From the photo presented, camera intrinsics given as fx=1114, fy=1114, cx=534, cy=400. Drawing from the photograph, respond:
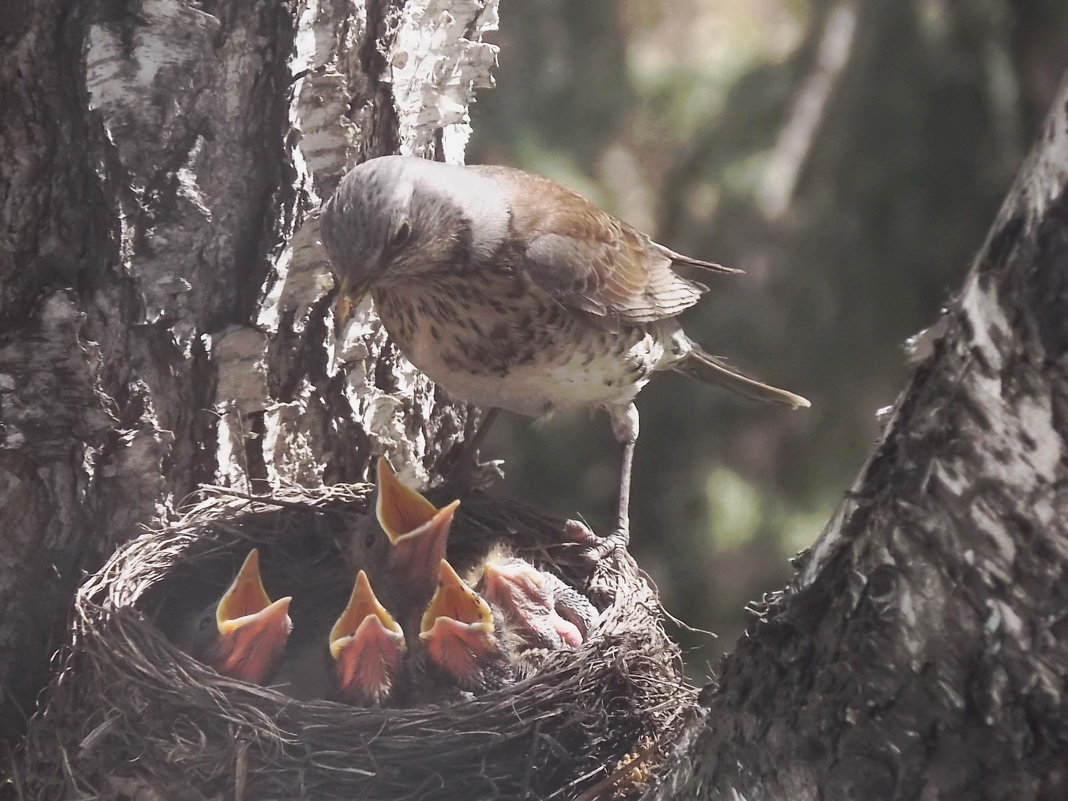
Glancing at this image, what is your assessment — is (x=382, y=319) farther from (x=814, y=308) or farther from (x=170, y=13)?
(x=814, y=308)

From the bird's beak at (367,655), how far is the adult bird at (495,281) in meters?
0.52

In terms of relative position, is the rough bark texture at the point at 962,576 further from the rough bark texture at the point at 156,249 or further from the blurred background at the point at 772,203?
the blurred background at the point at 772,203

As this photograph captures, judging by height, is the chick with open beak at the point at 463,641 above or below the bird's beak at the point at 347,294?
below

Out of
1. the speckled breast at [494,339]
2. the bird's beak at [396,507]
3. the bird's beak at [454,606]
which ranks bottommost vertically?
the bird's beak at [454,606]

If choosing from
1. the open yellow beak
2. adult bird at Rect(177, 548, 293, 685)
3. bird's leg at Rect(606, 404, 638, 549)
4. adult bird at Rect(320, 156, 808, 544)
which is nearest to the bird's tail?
bird's leg at Rect(606, 404, 638, 549)

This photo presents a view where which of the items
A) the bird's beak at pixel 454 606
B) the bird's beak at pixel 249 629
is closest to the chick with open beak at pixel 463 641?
the bird's beak at pixel 454 606

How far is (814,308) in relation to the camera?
319cm

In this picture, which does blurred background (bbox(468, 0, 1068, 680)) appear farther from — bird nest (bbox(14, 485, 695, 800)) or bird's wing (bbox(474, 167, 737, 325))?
bird nest (bbox(14, 485, 695, 800))

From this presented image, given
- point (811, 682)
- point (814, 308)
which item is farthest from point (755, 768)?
point (814, 308)

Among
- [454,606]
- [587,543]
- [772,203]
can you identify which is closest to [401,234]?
[454,606]

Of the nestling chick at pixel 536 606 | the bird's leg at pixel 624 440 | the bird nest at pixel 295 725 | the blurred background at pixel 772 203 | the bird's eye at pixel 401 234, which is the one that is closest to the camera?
the bird nest at pixel 295 725

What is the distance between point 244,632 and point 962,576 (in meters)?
1.32

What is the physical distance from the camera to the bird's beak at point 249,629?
2.00m

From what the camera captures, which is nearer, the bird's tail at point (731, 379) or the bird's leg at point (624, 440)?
the bird's leg at point (624, 440)
